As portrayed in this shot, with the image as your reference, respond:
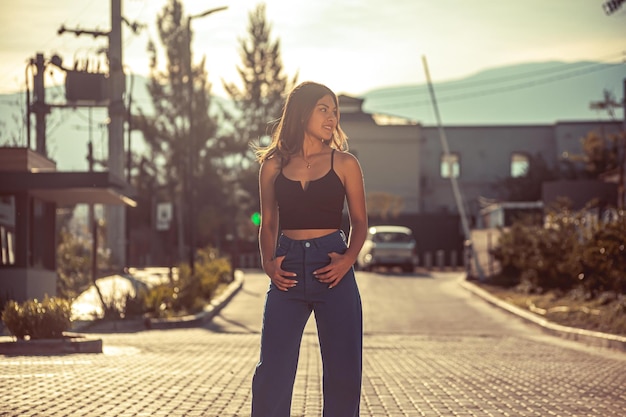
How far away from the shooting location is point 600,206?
3891 centimetres

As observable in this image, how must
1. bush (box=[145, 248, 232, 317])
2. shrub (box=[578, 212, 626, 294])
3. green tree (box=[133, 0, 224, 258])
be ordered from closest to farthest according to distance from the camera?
shrub (box=[578, 212, 626, 294]) < bush (box=[145, 248, 232, 317]) < green tree (box=[133, 0, 224, 258])

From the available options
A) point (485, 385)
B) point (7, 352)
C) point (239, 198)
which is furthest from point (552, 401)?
point (239, 198)

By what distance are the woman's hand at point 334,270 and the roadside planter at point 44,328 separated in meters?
10.9

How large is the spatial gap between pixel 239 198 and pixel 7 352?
61.9 meters

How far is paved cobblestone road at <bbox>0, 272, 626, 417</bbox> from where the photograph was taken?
1011 cm

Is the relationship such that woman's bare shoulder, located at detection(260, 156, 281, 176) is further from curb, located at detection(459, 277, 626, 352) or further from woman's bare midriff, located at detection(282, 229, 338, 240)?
curb, located at detection(459, 277, 626, 352)

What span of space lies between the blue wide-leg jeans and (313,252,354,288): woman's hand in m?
0.03

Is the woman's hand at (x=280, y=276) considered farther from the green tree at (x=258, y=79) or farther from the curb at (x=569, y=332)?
the green tree at (x=258, y=79)

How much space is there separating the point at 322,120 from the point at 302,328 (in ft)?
3.36

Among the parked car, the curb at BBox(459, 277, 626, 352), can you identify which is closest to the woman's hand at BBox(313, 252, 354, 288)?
the curb at BBox(459, 277, 626, 352)

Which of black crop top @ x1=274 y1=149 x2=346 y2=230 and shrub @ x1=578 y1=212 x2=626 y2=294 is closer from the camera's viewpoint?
black crop top @ x1=274 y1=149 x2=346 y2=230

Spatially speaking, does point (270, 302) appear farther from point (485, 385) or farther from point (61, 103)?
point (61, 103)

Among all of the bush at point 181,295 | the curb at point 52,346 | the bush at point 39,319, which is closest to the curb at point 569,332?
the bush at point 181,295

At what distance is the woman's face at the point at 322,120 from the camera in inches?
235
